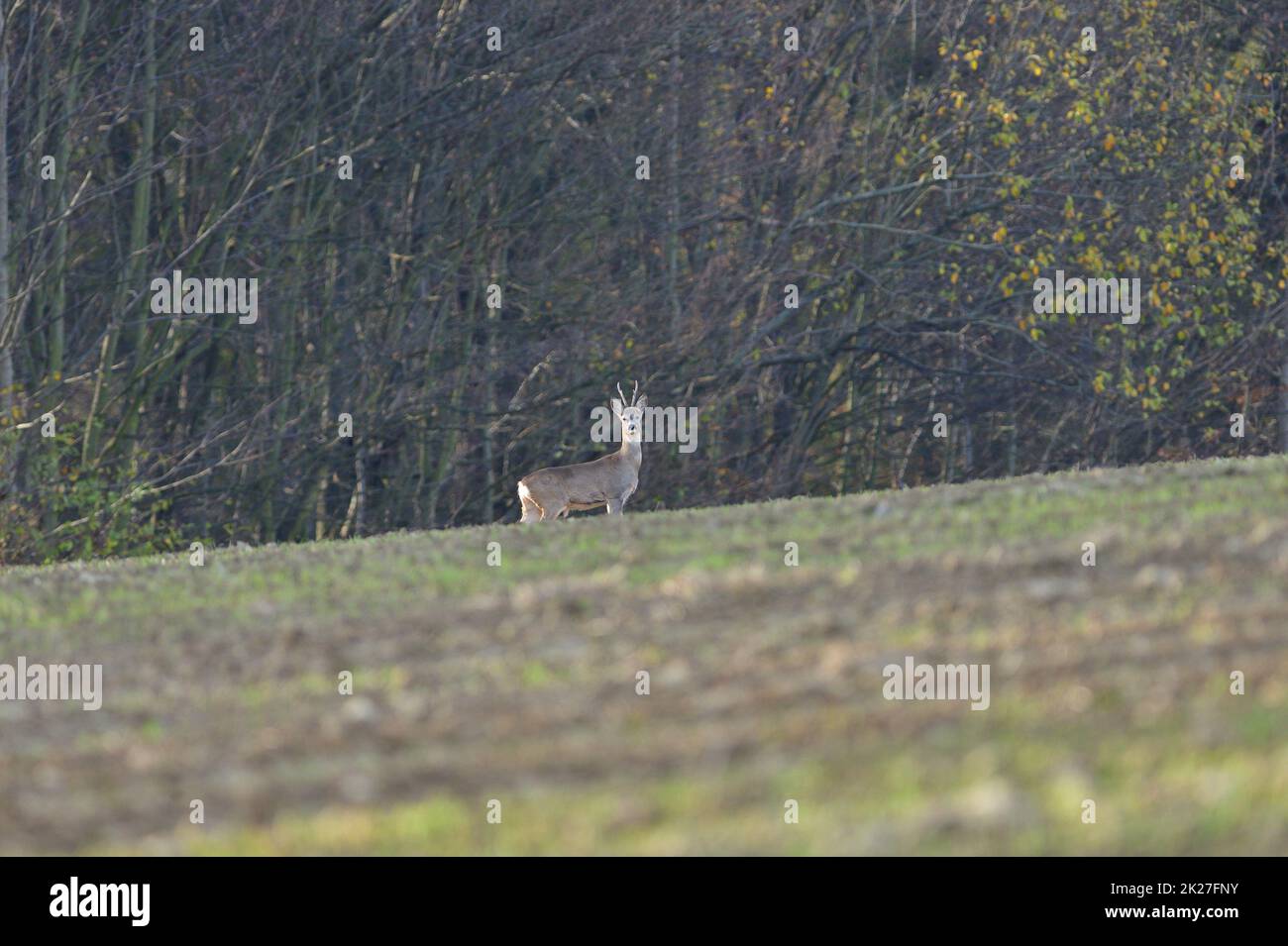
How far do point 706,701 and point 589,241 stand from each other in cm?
2377

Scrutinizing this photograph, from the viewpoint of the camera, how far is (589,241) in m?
33.1

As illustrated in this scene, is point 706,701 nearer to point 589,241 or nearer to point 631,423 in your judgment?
point 631,423

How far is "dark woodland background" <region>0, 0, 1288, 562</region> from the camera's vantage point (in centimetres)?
2942

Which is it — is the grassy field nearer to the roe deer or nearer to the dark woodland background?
the roe deer

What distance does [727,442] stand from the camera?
35719mm

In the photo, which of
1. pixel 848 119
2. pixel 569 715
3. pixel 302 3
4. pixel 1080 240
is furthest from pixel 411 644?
pixel 848 119

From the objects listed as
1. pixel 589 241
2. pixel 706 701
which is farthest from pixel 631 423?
pixel 706 701

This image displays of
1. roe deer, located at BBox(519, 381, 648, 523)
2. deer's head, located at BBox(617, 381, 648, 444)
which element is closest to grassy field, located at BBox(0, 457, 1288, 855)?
roe deer, located at BBox(519, 381, 648, 523)

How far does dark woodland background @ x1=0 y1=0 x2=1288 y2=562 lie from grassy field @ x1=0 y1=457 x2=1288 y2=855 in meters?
14.2

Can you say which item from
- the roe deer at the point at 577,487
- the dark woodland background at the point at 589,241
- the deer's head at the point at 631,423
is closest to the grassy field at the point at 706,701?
the roe deer at the point at 577,487

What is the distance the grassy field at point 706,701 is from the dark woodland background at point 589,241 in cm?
1424

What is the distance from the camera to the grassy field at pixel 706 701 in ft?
26.2

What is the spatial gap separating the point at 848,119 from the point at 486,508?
8311 millimetres

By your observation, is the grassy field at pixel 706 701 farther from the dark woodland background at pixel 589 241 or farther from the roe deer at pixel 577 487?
the dark woodland background at pixel 589 241
